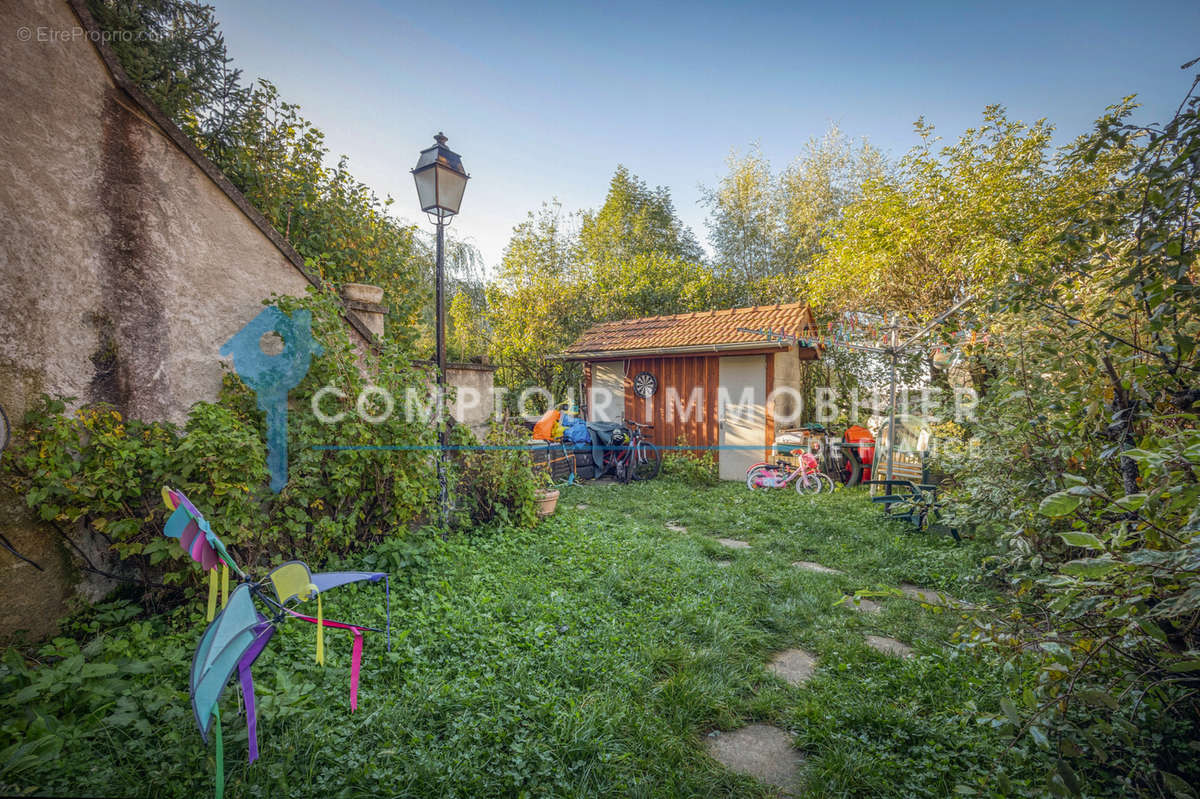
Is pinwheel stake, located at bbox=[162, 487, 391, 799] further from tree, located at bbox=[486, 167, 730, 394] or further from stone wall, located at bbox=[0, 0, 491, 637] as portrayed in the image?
tree, located at bbox=[486, 167, 730, 394]

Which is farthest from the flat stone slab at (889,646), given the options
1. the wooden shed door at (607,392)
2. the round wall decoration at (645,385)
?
the wooden shed door at (607,392)

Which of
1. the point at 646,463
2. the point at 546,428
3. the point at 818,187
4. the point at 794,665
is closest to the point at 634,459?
the point at 646,463

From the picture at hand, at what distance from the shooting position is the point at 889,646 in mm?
2869

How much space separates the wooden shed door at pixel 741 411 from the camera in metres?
8.61

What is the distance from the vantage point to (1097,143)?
1.42 meters

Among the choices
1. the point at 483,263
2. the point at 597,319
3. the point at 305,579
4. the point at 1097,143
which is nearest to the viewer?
the point at 1097,143

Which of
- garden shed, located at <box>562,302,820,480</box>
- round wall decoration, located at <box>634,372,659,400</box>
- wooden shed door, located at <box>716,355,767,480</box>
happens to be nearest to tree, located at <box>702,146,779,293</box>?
garden shed, located at <box>562,302,820,480</box>

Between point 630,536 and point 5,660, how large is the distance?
4085 mm

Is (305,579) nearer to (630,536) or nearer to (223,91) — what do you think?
(630,536)

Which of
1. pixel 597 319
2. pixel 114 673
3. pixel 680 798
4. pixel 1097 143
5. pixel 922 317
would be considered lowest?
pixel 680 798

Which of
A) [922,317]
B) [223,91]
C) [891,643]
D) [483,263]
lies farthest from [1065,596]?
[483,263]

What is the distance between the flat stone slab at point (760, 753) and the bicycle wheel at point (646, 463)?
21.4ft

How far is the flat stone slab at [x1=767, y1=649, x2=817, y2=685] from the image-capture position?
8.47ft

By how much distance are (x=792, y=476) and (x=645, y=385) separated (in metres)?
3.37
